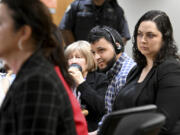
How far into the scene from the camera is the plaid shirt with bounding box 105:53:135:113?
2365 millimetres

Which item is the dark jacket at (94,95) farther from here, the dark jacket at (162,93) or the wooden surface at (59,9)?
the wooden surface at (59,9)

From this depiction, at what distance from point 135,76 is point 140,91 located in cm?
27

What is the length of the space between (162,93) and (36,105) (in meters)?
1.03

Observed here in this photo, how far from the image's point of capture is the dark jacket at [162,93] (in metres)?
1.81

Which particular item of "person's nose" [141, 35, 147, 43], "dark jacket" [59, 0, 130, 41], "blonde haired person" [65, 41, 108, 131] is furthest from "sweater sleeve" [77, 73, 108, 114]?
"dark jacket" [59, 0, 130, 41]

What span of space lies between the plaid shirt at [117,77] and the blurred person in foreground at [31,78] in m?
1.24

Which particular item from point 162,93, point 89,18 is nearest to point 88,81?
point 162,93

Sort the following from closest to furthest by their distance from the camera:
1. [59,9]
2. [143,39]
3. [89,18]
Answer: [143,39] → [89,18] → [59,9]

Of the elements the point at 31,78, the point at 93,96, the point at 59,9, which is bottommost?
the point at 93,96

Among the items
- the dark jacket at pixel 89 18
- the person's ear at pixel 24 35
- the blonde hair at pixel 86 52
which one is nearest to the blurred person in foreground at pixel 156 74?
the blonde hair at pixel 86 52

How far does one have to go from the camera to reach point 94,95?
2438mm

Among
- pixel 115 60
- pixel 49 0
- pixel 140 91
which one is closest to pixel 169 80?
pixel 140 91

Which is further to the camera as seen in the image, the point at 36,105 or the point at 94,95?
the point at 94,95

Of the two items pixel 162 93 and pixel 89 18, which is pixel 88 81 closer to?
pixel 162 93
